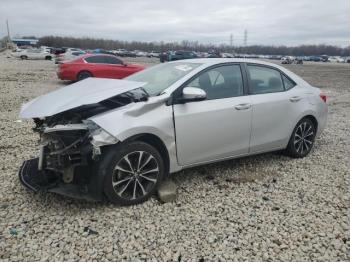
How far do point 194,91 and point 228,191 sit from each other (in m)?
1.37

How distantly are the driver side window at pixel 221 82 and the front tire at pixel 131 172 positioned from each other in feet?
3.51

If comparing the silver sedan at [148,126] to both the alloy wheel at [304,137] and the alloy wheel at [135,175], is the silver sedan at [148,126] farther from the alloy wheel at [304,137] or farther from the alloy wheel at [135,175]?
the alloy wheel at [304,137]

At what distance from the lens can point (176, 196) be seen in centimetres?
416

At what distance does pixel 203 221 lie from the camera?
11.9ft

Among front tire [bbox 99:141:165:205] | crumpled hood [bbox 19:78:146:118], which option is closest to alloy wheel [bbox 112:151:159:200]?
front tire [bbox 99:141:165:205]

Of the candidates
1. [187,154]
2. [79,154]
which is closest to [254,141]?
[187,154]

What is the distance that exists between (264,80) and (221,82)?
84 cm

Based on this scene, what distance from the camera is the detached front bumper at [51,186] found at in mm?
3545

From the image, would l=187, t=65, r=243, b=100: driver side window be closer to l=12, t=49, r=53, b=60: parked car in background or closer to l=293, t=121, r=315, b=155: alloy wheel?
l=293, t=121, r=315, b=155: alloy wheel

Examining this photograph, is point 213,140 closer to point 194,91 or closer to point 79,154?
point 194,91

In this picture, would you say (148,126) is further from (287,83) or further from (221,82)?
(287,83)

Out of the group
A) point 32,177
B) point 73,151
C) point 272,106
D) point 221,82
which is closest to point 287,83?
point 272,106

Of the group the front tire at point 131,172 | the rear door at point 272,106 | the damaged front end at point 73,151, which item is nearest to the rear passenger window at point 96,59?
the rear door at point 272,106

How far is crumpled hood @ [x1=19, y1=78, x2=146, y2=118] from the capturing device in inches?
141
